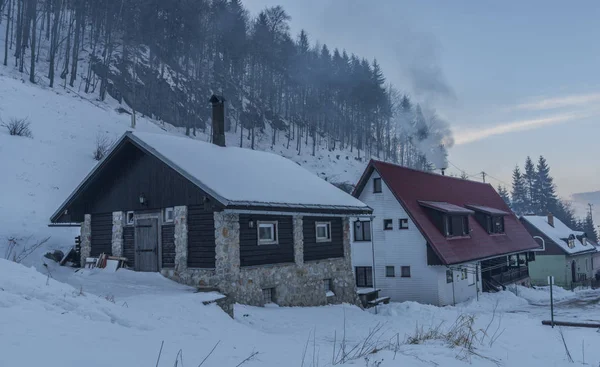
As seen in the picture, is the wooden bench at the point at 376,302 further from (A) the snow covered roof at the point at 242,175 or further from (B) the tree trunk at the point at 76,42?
(B) the tree trunk at the point at 76,42

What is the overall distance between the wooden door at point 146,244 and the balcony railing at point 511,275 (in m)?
24.9

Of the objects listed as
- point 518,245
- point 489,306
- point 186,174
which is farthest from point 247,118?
point 186,174

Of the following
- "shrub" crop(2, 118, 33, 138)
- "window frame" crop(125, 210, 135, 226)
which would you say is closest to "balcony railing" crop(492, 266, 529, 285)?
"window frame" crop(125, 210, 135, 226)

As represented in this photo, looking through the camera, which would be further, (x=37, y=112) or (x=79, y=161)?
(x=37, y=112)

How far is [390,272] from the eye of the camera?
27875mm

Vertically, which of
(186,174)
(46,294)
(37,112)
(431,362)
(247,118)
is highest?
(247,118)

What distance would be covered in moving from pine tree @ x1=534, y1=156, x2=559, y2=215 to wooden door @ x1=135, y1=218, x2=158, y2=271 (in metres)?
90.9

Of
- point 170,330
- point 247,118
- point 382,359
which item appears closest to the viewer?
point 382,359

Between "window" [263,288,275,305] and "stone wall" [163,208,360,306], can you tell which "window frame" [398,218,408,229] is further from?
"window" [263,288,275,305]

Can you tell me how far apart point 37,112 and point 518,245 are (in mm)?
37789

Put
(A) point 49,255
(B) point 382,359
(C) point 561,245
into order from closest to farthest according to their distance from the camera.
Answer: (B) point 382,359 < (A) point 49,255 < (C) point 561,245

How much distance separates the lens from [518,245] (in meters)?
35.8

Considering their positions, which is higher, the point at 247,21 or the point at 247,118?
the point at 247,21

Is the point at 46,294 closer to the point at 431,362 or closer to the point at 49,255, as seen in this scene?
the point at 431,362
